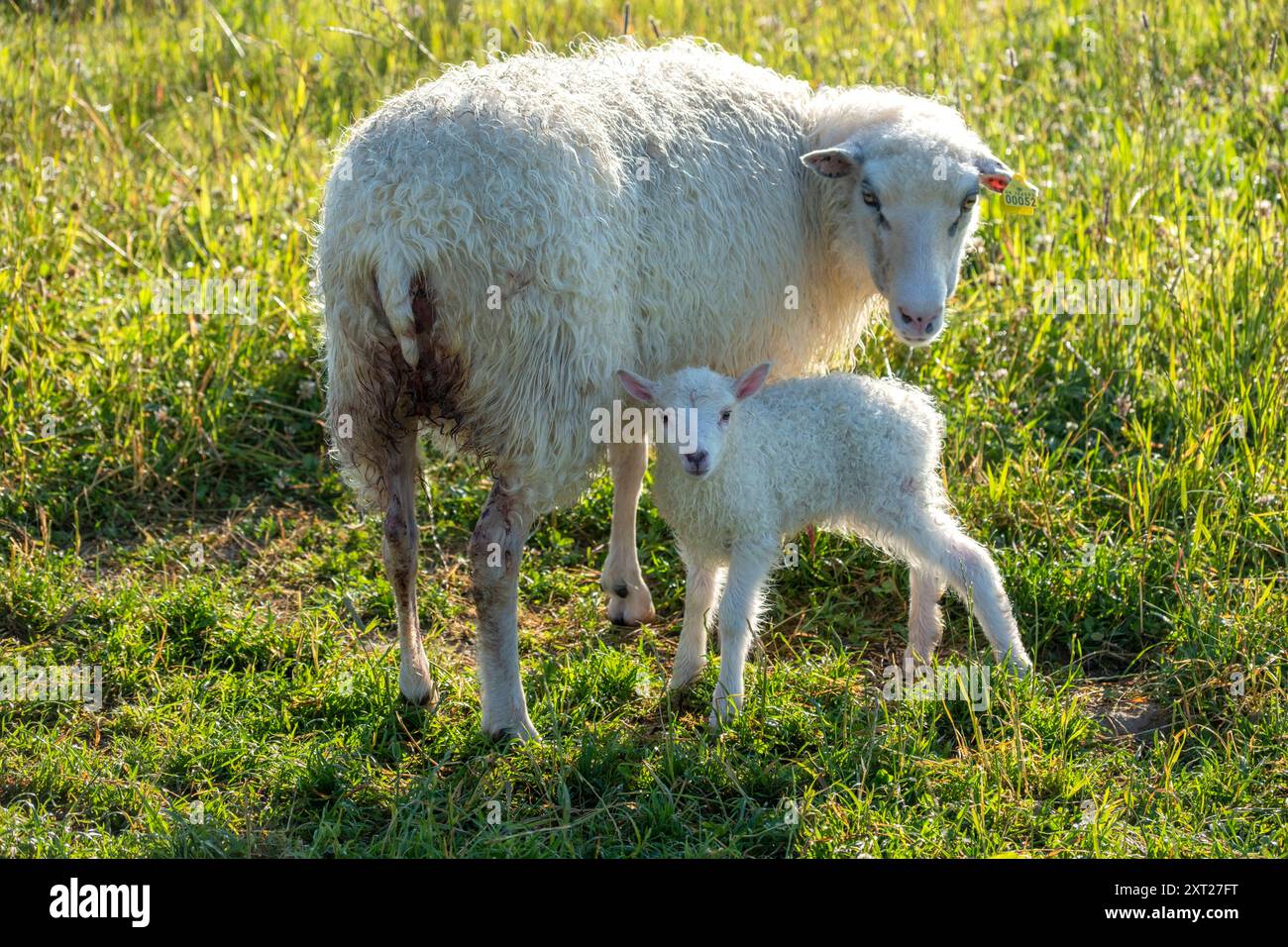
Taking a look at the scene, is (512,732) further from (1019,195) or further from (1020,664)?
(1019,195)

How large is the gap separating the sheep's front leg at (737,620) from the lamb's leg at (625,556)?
68 centimetres

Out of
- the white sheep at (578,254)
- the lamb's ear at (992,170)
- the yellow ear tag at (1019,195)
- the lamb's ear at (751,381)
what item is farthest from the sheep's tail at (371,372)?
the yellow ear tag at (1019,195)

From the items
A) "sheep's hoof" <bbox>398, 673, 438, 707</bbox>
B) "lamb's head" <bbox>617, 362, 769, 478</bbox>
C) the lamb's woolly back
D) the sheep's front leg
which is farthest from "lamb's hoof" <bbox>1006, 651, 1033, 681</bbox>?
"sheep's hoof" <bbox>398, 673, 438, 707</bbox>

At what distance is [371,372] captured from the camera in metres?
3.73

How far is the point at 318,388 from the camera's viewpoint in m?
5.49

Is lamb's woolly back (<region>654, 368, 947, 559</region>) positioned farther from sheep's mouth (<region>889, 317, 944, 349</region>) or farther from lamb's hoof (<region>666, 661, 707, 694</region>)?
lamb's hoof (<region>666, 661, 707, 694</region>)

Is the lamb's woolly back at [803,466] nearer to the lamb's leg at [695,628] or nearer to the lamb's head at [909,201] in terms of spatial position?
the lamb's leg at [695,628]

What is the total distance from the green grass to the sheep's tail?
697mm

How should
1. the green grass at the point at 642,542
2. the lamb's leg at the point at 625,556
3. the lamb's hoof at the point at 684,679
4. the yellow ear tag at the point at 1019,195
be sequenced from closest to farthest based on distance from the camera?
the green grass at the point at 642,542 < the lamb's hoof at the point at 684,679 < the yellow ear tag at the point at 1019,195 < the lamb's leg at the point at 625,556

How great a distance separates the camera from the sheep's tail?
357 cm

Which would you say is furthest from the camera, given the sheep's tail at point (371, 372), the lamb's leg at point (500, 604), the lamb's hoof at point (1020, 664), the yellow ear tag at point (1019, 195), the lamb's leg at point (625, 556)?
the lamb's leg at point (625, 556)

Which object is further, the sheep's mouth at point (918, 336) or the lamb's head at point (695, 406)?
the sheep's mouth at point (918, 336)

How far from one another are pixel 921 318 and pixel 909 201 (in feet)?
1.17

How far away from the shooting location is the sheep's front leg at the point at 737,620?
3.99m
